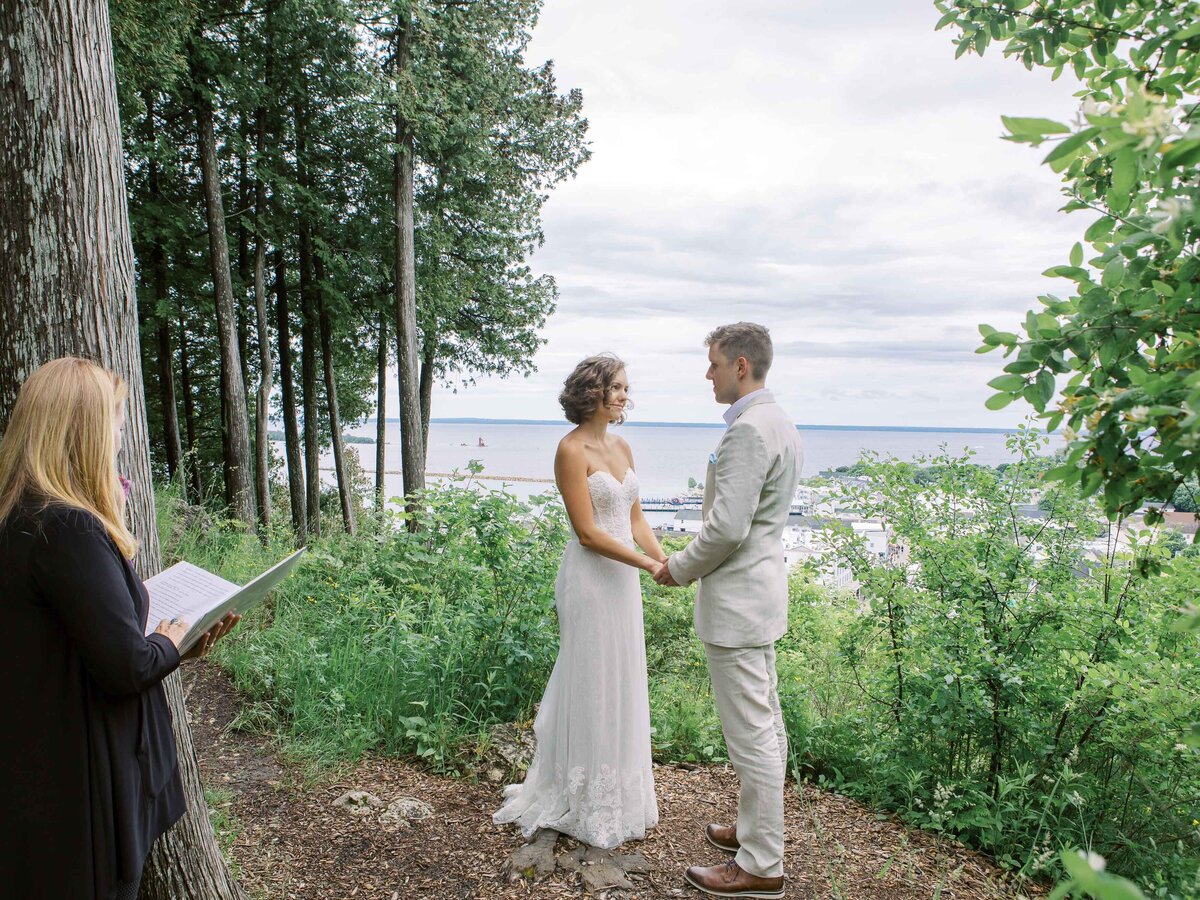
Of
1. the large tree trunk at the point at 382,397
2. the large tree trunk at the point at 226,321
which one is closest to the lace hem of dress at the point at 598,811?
the large tree trunk at the point at 226,321

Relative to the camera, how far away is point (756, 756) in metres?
3.10

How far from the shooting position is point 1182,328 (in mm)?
1353

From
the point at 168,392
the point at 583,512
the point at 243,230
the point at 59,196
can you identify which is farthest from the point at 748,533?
the point at 243,230

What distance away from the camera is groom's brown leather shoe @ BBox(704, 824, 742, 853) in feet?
11.3

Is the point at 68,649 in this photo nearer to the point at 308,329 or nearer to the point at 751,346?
the point at 751,346

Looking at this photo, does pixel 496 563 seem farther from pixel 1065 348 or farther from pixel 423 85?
pixel 423 85

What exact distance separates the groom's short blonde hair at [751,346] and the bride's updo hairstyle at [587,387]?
0.57 meters

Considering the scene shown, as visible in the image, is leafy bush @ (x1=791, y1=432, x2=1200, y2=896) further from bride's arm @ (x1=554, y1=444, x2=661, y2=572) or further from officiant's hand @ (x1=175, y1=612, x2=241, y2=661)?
officiant's hand @ (x1=175, y1=612, x2=241, y2=661)

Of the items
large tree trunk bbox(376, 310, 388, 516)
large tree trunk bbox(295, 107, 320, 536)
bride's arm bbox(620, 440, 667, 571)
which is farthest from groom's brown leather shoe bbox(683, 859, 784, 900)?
large tree trunk bbox(376, 310, 388, 516)

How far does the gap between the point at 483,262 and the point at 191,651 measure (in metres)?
15.3

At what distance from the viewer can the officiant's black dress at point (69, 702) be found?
70.2 inches

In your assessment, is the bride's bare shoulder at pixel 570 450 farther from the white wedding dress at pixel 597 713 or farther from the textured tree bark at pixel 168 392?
the textured tree bark at pixel 168 392

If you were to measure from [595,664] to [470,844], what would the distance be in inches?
39.4

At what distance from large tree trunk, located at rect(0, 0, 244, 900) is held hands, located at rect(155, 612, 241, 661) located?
815 mm
